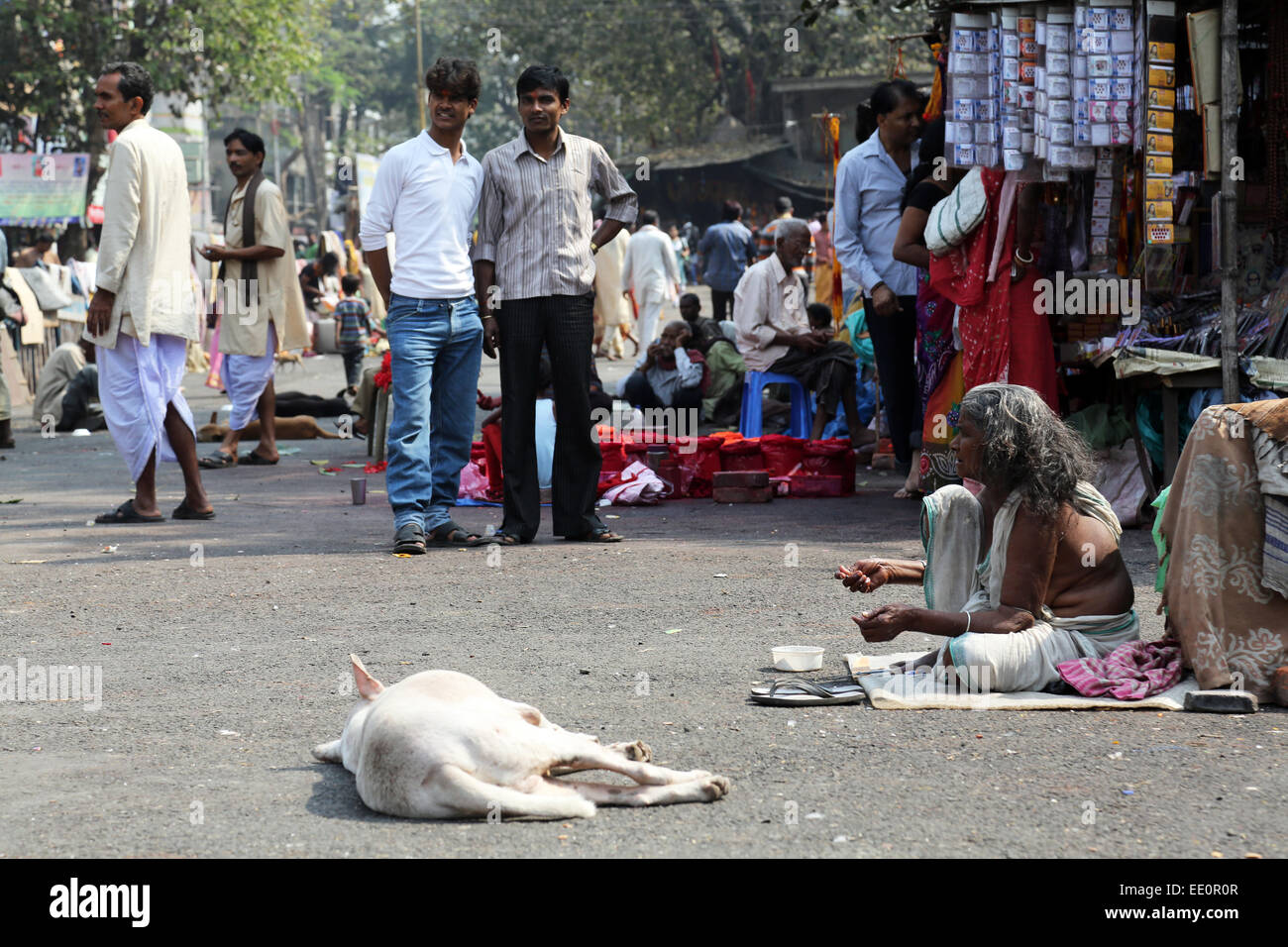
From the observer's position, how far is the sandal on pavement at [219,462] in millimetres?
11695

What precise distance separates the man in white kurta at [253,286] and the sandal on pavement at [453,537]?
3.62 m

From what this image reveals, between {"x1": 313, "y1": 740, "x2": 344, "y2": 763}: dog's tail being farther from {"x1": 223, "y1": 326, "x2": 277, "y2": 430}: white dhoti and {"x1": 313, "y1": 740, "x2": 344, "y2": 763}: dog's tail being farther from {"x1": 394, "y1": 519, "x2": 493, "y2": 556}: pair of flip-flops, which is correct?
{"x1": 223, "y1": 326, "x2": 277, "y2": 430}: white dhoti

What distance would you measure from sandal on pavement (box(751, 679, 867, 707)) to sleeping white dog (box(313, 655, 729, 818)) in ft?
3.10

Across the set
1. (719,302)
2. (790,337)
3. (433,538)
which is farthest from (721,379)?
(719,302)

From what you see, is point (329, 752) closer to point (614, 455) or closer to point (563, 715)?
point (563, 715)

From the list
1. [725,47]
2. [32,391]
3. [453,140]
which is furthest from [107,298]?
[725,47]

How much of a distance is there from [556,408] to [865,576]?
3368 millimetres

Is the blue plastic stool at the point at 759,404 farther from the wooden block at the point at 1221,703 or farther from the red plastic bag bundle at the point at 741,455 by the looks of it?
the wooden block at the point at 1221,703

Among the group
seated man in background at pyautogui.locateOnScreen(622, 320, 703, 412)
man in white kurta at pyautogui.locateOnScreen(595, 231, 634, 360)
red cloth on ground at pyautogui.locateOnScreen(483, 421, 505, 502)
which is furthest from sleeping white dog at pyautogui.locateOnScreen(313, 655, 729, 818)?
man in white kurta at pyautogui.locateOnScreen(595, 231, 634, 360)

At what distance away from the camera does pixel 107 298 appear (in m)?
8.28

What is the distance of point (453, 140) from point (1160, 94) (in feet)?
11.3

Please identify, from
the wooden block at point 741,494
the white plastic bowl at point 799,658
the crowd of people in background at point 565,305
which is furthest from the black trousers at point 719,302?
the white plastic bowl at point 799,658

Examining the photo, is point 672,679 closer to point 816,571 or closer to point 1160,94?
point 816,571

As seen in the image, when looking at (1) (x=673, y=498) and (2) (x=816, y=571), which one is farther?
(1) (x=673, y=498)
